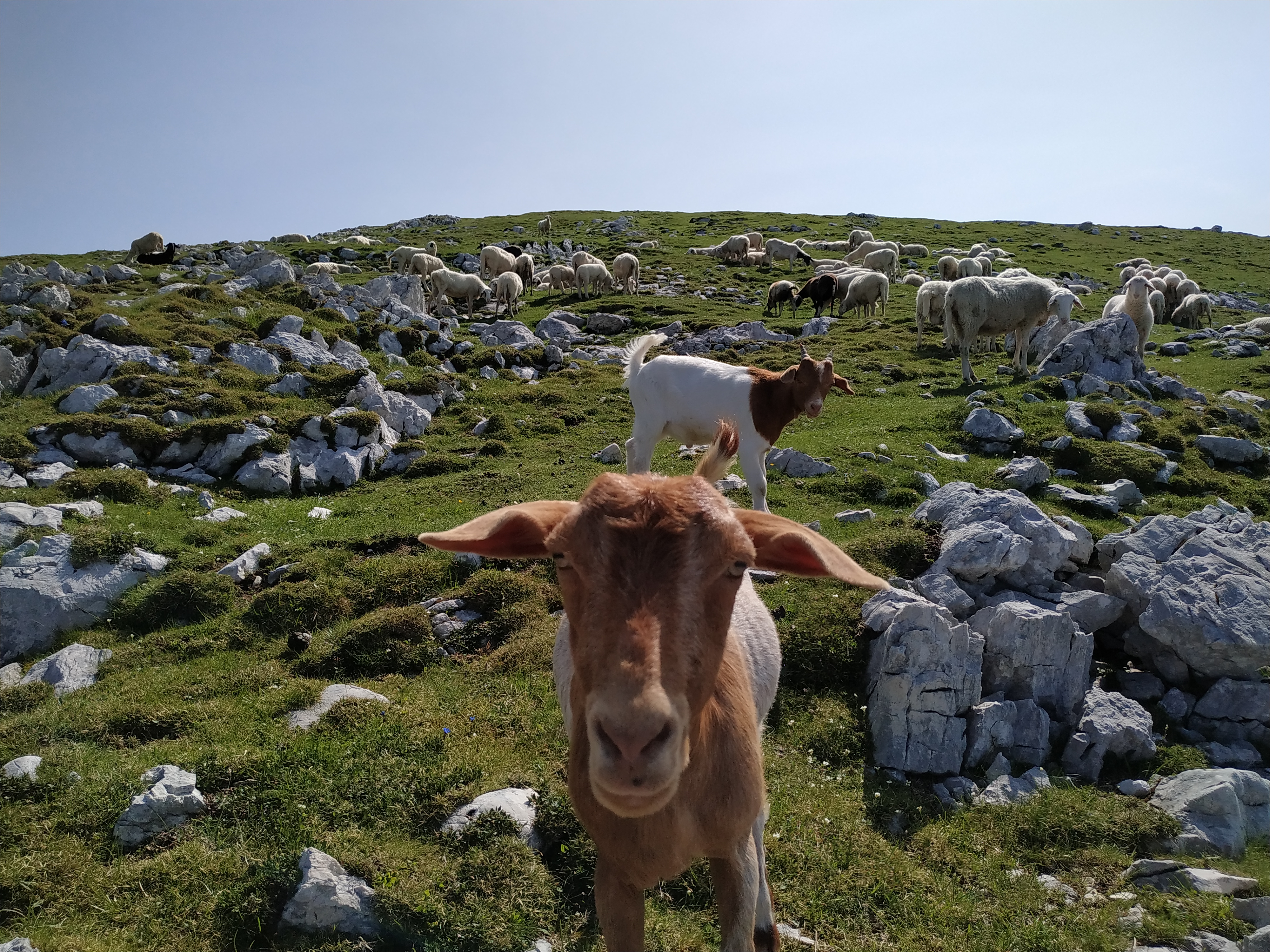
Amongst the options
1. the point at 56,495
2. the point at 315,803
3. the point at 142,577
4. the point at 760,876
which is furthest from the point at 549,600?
the point at 56,495

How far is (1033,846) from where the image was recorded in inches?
250

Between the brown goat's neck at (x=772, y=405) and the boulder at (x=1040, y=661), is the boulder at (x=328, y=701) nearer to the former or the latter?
the boulder at (x=1040, y=661)

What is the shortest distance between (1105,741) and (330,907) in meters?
8.06

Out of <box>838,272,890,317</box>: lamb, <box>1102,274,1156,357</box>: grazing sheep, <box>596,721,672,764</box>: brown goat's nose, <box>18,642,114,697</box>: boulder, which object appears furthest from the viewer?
<box>838,272,890,317</box>: lamb

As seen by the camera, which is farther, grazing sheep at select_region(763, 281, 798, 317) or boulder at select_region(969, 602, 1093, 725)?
grazing sheep at select_region(763, 281, 798, 317)

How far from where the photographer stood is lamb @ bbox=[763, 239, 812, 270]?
54750mm

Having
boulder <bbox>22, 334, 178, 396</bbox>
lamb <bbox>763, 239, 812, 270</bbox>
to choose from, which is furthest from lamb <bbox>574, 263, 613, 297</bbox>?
boulder <bbox>22, 334, 178, 396</bbox>

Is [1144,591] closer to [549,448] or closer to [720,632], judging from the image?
[720,632]

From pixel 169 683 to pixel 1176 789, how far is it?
37.9ft

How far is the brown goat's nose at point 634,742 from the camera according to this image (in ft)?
8.24

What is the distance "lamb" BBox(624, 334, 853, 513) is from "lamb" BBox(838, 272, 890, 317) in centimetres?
2386

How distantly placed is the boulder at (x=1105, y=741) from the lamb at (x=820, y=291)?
1233 inches

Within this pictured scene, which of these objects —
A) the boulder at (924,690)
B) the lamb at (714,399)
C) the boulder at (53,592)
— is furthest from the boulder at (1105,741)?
the boulder at (53,592)

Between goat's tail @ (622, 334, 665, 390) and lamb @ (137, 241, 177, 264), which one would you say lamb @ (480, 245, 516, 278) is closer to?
lamb @ (137, 241, 177, 264)
